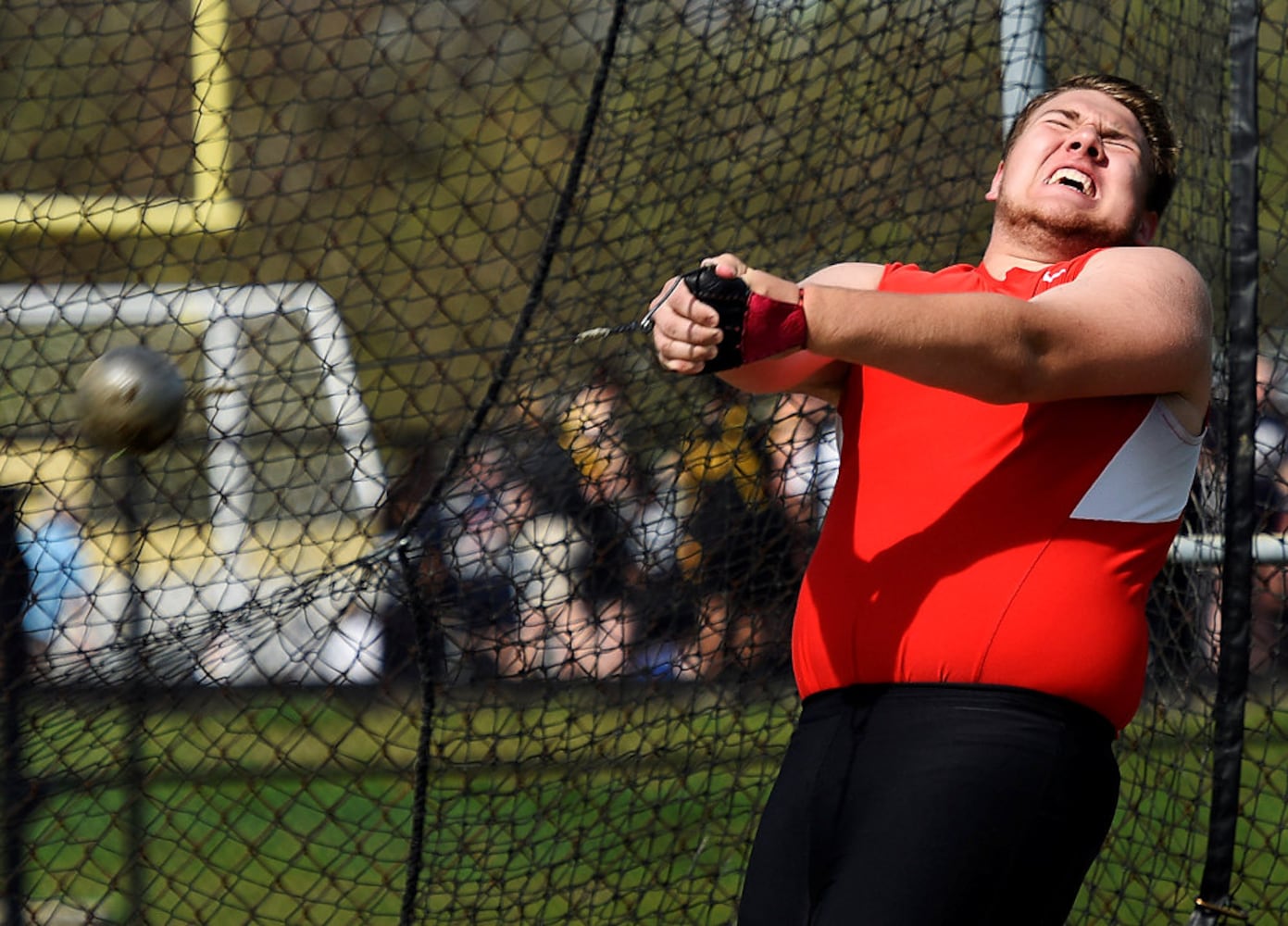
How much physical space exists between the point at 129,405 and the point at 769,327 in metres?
1.93

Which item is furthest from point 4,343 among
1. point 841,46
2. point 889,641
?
point 889,641

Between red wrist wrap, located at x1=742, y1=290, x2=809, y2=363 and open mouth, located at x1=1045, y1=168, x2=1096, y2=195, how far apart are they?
620mm

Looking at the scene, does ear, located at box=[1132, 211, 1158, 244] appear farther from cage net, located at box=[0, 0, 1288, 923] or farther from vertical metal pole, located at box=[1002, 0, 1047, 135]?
vertical metal pole, located at box=[1002, 0, 1047, 135]

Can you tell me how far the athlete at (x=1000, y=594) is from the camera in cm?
183

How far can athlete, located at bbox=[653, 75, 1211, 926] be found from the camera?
6.00 ft

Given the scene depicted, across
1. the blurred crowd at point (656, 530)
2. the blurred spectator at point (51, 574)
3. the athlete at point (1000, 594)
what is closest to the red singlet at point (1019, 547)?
the athlete at point (1000, 594)

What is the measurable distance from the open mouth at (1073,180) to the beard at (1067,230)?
4 centimetres

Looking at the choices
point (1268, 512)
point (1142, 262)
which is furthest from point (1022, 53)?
point (1142, 262)

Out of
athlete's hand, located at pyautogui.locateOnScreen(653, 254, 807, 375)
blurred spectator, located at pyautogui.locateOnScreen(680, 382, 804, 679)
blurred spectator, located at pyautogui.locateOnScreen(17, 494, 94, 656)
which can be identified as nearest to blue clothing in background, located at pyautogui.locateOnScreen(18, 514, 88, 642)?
blurred spectator, located at pyautogui.locateOnScreen(17, 494, 94, 656)

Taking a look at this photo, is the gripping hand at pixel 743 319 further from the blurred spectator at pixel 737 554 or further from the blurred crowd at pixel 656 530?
the blurred spectator at pixel 737 554

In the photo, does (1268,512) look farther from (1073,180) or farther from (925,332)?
(925,332)

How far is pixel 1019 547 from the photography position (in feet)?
6.23

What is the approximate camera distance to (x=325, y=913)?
4.91m

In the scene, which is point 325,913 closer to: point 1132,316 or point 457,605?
point 457,605
